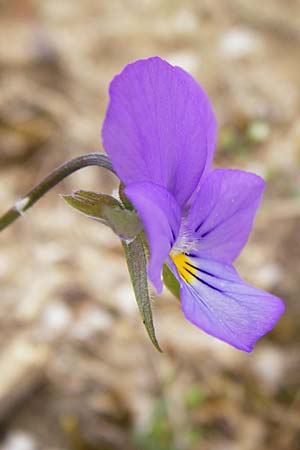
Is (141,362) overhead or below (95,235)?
below

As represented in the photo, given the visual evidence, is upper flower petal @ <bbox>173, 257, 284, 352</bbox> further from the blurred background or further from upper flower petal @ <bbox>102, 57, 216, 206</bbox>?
the blurred background

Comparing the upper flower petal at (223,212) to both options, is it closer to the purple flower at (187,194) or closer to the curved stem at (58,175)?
the purple flower at (187,194)

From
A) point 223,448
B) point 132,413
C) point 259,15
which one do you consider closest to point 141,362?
point 132,413

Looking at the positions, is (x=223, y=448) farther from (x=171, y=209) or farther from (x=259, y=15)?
(x=259, y=15)

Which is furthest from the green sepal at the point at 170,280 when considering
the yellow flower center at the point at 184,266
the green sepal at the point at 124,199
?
the green sepal at the point at 124,199

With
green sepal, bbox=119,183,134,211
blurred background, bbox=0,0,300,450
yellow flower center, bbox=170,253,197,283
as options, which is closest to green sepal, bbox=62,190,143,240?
green sepal, bbox=119,183,134,211

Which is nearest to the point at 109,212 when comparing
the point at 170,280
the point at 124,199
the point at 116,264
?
the point at 124,199

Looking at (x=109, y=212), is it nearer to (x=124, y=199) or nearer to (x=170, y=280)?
(x=124, y=199)
